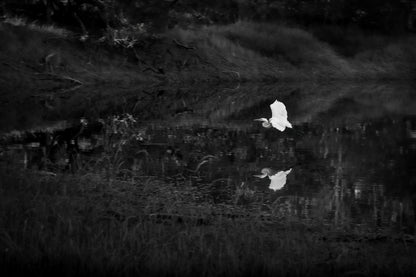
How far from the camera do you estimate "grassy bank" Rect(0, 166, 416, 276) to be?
4836mm

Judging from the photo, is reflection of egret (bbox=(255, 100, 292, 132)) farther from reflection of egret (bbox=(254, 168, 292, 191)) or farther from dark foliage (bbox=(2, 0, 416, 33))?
dark foliage (bbox=(2, 0, 416, 33))

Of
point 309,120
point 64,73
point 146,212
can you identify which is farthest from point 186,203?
point 64,73

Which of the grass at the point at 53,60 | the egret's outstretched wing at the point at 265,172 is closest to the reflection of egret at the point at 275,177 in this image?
the egret's outstretched wing at the point at 265,172

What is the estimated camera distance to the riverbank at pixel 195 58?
867 inches

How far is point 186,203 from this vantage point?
22.9 ft

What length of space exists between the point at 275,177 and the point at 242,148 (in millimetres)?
2367

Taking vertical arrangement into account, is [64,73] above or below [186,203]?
above

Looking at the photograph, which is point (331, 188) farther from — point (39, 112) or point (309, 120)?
point (39, 112)

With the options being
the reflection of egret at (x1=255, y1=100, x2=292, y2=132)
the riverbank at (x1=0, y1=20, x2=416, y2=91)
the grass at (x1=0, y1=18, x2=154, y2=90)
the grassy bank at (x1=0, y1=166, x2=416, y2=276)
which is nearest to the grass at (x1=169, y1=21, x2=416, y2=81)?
the riverbank at (x1=0, y1=20, x2=416, y2=91)

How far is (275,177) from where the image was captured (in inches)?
346

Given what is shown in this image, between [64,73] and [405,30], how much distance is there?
18559 millimetres

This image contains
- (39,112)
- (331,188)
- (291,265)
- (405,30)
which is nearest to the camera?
(291,265)

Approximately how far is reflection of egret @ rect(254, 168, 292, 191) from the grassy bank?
1493 millimetres

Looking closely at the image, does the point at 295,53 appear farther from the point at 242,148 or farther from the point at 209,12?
the point at 242,148
